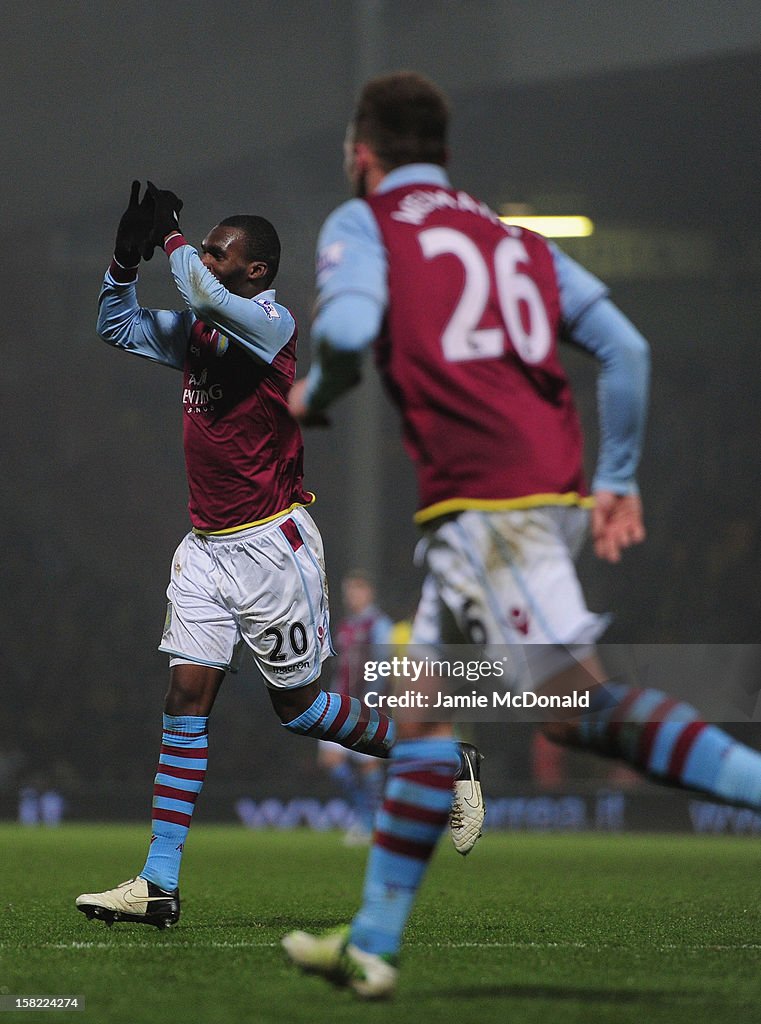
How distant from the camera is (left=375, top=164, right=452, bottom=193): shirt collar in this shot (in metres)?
3.49

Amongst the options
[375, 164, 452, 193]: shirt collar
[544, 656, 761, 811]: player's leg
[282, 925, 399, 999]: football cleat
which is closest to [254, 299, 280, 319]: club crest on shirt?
[375, 164, 452, 193]: shirt collar

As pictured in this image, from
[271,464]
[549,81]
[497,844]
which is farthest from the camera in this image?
[549,81]

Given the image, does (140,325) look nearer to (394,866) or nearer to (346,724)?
(346,724)

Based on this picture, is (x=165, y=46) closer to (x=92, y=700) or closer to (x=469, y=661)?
(x=92, y=700)

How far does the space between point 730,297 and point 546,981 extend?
706 inches

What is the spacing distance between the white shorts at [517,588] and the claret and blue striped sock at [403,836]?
0.24 m

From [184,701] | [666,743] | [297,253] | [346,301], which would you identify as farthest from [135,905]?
[297,253]

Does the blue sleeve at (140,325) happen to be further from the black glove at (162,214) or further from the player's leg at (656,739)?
the player's leg at (656,739)

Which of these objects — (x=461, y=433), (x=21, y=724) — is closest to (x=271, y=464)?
(x=461, y=433)

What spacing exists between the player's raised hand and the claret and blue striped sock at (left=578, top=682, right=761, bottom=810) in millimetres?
309

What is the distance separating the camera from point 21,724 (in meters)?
19.0

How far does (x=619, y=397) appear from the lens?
3.39 metres

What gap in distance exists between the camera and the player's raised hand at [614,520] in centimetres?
335

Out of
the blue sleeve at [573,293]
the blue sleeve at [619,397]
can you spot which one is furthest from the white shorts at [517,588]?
the blue sleeve at [573,293]
